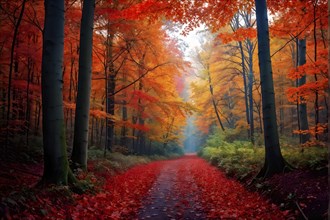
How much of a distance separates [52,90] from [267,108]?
6253 mm

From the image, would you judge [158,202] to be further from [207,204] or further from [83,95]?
[83,95]

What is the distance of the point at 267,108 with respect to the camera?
8211 millimetres

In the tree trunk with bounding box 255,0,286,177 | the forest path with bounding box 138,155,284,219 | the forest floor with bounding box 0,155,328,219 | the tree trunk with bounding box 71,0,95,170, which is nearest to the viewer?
the forest floor with bounding box 0,155,328,219

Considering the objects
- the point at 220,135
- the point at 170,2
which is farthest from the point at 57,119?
the point at 220,135

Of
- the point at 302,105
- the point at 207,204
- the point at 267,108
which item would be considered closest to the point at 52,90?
the point at 207,204

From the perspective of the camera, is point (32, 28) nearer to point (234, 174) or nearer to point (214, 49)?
point (234, 174)

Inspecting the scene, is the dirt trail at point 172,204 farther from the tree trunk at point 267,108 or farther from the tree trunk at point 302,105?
the tree trunk at point 302,105

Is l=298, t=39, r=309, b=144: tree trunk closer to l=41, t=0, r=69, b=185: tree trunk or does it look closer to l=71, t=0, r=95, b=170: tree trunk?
l=71, t=0, r=95, b=170: tree trunk

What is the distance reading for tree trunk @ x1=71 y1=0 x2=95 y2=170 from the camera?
28.9 ft

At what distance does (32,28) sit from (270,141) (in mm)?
11014

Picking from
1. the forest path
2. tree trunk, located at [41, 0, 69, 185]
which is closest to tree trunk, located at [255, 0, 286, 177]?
A: the forest path

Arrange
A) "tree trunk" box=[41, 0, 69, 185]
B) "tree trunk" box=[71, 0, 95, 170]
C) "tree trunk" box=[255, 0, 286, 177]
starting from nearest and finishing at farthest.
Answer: "tree trunk" box=[41, 0, 69, 185], "tree trunk" box=[255, 0, 286, 177], "tree trunk" box=[71, 0, 95, 170]

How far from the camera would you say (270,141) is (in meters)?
8.06

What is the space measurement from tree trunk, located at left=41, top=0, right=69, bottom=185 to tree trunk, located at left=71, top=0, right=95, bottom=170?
2.43 meters
